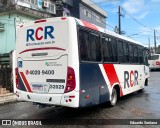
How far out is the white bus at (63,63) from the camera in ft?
23.2

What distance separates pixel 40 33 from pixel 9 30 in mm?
15913

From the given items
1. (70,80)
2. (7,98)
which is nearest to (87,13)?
(7,98)

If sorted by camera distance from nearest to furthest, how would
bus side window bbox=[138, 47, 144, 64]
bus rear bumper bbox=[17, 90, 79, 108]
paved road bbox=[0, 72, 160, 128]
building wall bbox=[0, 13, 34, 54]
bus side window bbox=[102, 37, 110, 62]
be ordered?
bus rear bumper bbox=[17, 90, 79, 108] < paved road bbox=[0, 72, 160, 128] < bus side window bbox=[102, 37, 110, 62] < bus side window bbox=[138, 47, 144, 64] < building wall bbox=[0, 13, 34, 54]

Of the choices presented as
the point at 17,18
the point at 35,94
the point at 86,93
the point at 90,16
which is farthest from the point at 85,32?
the point at 90,16

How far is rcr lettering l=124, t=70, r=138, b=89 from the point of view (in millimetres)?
11078

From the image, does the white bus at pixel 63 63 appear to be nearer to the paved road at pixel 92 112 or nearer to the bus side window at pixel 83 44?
the bus side window at pixel 83 44

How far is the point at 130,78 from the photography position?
11727mm

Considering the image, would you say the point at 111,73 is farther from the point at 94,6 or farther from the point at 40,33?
the point at 94,6

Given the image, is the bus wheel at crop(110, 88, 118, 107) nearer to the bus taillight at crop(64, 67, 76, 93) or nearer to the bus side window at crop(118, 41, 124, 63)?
the bus side window at crop(118, 41, 124, 63)

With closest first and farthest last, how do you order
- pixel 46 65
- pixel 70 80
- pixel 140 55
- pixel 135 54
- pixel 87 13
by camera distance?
pixel 70 80, pixel 46 65, pixel 135 54, pixel 140 55, pixel 87 13

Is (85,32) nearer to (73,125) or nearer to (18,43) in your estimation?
(18,43)

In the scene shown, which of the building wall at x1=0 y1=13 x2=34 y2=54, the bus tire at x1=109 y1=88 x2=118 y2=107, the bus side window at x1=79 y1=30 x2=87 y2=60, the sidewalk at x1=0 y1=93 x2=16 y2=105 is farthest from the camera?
the building wall at x1=0 y1=13 x2=34 y2=54

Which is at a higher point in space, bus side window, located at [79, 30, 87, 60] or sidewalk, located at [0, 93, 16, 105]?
bus side window, located at [79, 30, 87, 60]

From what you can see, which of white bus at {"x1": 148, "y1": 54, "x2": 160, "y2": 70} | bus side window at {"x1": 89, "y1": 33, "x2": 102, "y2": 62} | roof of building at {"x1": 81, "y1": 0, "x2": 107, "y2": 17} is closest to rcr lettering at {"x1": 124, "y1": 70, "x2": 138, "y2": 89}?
bus side window at {"x1": 89, "y1": 33, "x2": 102, "y2": 62}
